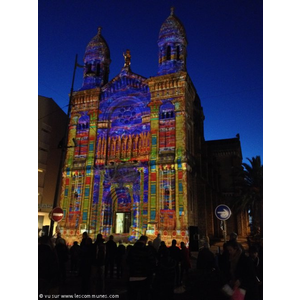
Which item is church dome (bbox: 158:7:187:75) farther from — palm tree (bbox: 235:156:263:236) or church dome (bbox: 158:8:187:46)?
palm tree (bbox: 235:156:263:236)

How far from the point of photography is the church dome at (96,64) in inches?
1090

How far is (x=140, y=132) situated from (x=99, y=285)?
57.6 ft

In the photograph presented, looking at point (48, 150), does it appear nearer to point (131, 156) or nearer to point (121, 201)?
point (131, 156)

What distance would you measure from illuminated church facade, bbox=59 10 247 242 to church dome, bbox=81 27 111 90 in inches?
31.1

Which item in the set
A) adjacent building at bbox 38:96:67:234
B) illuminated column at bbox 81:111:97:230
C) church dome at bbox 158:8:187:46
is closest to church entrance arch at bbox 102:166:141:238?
illuminated column at bbox 81:111:97:230

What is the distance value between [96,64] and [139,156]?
11.4 metres

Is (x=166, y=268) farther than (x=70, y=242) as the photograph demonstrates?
No

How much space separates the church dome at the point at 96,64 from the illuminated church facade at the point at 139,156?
2.59ft

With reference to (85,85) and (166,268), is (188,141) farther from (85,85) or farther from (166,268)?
(166,268)

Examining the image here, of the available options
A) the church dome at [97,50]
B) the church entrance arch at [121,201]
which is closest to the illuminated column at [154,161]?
the church entrance arch at [121,201]
